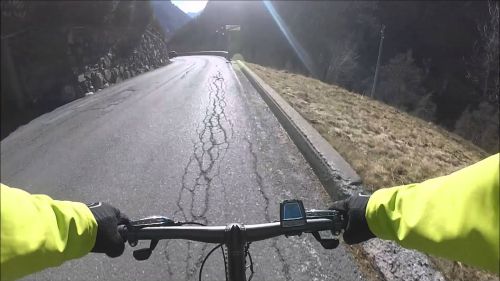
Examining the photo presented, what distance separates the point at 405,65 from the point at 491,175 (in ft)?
149

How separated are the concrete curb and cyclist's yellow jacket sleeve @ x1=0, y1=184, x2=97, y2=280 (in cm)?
334

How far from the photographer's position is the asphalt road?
342 centimetres

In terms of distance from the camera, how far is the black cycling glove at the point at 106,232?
1537 millimetres

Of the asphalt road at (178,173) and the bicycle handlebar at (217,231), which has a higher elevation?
the bicycle handlebar at (217,231)

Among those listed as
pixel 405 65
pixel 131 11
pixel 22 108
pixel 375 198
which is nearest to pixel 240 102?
pixel 22 108

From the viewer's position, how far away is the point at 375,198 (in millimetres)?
1559

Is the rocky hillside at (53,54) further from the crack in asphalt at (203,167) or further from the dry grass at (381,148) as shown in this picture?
the dry grass at (381,148)

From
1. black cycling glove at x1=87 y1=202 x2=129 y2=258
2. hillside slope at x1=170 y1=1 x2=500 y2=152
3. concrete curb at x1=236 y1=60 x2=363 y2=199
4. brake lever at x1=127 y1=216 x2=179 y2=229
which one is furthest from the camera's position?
hillside slope at x1=170 y1=1 x2=500 y2=152

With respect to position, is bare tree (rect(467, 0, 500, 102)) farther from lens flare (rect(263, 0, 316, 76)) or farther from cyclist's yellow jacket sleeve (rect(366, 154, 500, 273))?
cyclist's yellow jacket sleeve (rect(366, 154, 500, 273))

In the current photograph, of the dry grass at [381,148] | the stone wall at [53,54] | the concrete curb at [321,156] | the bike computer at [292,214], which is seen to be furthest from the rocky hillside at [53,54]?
the bike computer at [292,214]

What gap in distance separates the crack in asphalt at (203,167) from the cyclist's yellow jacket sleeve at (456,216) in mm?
2337

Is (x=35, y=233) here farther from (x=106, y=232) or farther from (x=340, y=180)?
(x=340, y=180)

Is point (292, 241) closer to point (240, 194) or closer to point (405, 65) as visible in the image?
point (240, 194)

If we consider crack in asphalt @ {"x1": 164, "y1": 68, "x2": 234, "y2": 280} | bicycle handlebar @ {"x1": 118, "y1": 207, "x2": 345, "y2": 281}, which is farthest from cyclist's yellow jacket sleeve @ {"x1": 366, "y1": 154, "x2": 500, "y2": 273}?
crack in asphalt @ {"x1": 164, "y1": 68, "x2": 234, "y2": 280}
